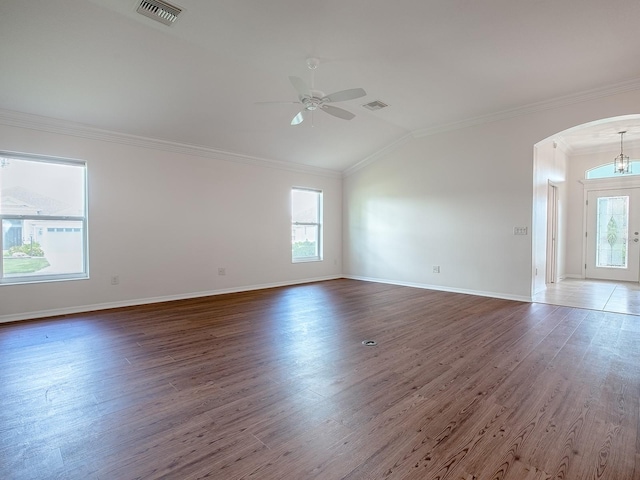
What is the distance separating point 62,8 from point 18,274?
3.46 meters

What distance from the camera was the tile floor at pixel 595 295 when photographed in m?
4.98

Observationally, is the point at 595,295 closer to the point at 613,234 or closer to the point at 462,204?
the point at 613,234

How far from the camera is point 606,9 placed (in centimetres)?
312

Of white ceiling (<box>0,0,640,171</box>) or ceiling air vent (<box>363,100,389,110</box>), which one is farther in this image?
ceiling air vent (<box>363,100,389,110</box>)

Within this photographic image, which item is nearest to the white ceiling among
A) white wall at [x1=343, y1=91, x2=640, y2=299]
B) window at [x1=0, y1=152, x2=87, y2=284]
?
white wall at [x1=343, y1=91, x2=640, y2=299]

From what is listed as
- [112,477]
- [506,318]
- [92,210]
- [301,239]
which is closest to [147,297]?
[92,210]

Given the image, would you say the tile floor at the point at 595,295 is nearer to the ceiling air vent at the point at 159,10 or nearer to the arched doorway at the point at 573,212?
the arched doorway at the point at 573,212

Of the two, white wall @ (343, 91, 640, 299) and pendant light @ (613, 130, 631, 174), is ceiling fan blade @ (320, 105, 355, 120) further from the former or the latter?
pendant light @ (613, 130, 631, 174)

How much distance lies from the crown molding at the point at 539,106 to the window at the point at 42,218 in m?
6.05

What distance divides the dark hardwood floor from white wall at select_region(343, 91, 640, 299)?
1.78 metres

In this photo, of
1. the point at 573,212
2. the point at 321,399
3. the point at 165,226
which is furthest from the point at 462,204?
the point at 165,226

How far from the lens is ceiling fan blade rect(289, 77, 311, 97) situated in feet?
11.2

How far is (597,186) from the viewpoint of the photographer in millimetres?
7598

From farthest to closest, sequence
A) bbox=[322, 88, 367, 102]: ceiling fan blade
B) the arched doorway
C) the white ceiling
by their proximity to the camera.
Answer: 1. the arched doorway
2. bbox=[322, 88, 367, 102]: ceiling fan blade
3. the white ceiling
